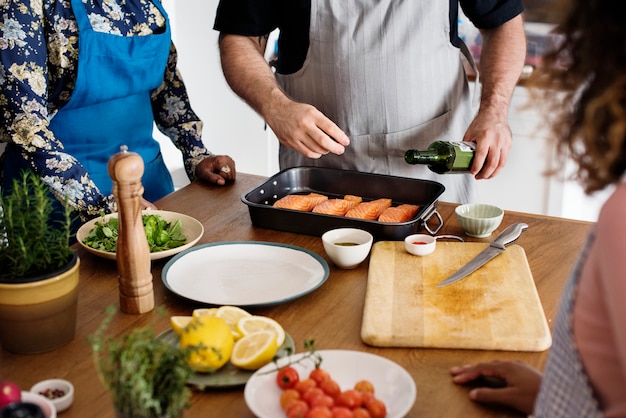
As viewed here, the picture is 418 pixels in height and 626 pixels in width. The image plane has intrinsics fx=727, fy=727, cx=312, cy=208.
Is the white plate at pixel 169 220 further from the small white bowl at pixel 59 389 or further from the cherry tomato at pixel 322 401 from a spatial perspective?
the cherry tomato at pixel 322 401

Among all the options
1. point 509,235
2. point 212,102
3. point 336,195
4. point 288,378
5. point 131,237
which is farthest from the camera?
point 212,102

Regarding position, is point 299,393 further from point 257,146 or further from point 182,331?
point 257,146

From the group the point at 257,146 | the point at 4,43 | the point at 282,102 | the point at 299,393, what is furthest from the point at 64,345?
the point at 257,146

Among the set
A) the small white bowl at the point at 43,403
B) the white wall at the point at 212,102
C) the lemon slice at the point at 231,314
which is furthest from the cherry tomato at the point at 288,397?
the white wall at the point at 212,102

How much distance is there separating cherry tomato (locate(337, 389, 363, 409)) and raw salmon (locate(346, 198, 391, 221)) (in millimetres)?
791

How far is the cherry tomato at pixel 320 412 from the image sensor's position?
0.98 m

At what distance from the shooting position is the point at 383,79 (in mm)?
2076

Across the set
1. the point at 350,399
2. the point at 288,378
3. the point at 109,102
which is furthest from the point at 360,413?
the point at 109,102

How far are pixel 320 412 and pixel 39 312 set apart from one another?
547 mm

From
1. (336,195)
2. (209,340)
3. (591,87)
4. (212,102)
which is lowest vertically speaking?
(212,102)

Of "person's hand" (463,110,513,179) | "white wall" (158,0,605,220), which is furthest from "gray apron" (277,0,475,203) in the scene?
"white wall" (158,0,605,220)

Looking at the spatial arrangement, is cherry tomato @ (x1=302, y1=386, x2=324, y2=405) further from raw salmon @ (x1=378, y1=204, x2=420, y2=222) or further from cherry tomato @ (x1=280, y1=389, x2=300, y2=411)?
raw salmon @ (x1=378, y1=204, x2=420, y2=222)

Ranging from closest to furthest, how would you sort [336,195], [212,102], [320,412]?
[320,412] → [336,195] → [212,102]

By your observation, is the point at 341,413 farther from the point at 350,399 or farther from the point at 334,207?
the point at 334,207
